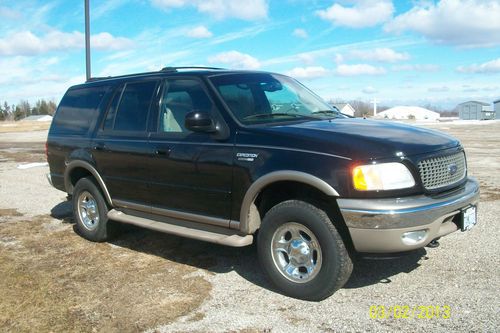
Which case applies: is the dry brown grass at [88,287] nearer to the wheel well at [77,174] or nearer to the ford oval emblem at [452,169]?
the wheel well at [77,174]

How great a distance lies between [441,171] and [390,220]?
2.59ft

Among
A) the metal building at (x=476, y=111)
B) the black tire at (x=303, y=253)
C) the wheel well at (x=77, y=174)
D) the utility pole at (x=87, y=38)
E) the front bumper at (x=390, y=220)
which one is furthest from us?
the metal building at (x=476, y=111)

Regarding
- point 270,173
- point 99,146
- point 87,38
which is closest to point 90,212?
point 99,146

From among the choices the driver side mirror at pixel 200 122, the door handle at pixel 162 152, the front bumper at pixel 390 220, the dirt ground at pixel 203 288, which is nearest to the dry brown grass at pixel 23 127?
the dirt ground at pixel 203 288

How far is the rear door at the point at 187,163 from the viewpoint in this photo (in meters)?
4.70

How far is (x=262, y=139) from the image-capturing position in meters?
4.39

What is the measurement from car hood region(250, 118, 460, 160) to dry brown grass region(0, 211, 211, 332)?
162 centimetres

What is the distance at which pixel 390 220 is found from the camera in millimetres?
3775

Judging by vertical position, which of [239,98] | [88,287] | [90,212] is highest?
[239,98]

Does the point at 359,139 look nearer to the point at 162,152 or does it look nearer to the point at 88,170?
the point at 162,152

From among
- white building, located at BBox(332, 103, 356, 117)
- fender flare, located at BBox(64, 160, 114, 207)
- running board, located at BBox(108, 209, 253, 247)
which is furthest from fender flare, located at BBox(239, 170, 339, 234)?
fender flare, located at BBox(64, 160, 114, 207)

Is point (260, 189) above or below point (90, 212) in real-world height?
above

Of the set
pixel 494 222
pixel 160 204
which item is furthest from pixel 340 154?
pixel 494 222

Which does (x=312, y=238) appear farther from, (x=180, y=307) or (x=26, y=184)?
(x=26, y=184)
